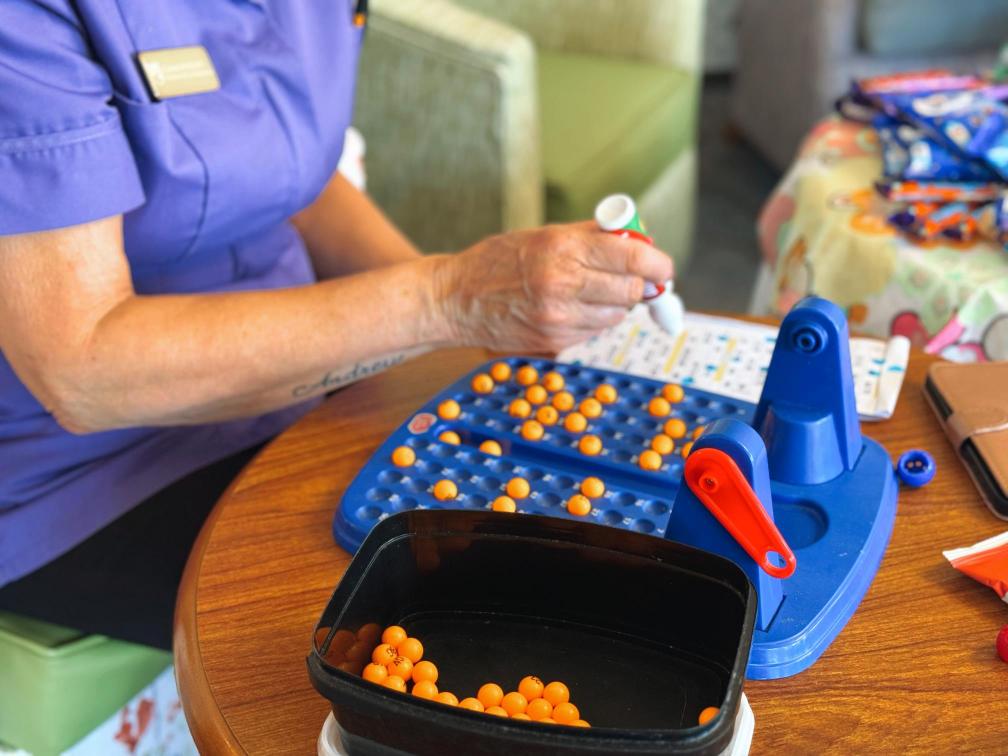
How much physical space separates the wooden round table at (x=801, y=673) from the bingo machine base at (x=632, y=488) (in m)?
0.02

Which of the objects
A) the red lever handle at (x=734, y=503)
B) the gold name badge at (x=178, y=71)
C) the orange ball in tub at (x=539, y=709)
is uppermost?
the gold name badge at (x=178, y=71)

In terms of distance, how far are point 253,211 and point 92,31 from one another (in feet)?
0.66

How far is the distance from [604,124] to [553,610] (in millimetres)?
1461

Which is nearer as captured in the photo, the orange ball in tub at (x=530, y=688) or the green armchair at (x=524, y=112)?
the orange ball in tub at (x=530, y=688)

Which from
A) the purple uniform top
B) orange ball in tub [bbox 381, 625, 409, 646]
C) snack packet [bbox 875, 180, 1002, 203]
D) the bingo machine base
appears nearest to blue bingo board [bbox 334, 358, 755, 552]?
the bingo machine base

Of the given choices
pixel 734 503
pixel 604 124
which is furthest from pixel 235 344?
pixel 604 124

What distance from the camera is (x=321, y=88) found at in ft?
3.21

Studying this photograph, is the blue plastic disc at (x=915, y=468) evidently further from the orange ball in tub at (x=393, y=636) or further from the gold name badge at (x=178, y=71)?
the gold name badge at (x=178, y=71)

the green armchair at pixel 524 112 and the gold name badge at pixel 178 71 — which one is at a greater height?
the gold name badge at pixel 178 71

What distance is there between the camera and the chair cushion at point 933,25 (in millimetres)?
2268

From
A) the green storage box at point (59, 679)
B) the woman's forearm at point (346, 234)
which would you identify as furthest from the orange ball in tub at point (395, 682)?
the woman's forearm at point (346, 234)

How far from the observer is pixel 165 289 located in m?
Answer: 0.94

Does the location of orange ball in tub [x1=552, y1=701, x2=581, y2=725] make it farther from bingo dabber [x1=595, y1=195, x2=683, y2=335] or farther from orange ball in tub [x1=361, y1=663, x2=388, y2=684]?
bingo dabber [x1=595, y1=195, x2=683, y2=335]

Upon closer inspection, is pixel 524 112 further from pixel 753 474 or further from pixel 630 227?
pixel 753 474
